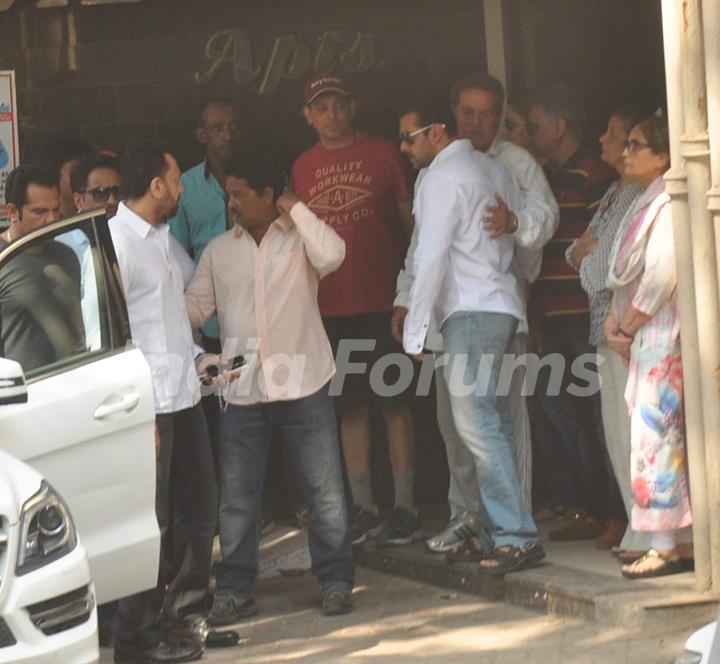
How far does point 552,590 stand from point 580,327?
167 centimetres

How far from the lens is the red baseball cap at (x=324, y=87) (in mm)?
9906

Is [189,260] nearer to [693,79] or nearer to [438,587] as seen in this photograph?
[438,587]

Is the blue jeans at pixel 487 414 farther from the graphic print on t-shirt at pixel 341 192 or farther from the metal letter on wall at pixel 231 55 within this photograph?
the metal letter on wall at pixel 231 55

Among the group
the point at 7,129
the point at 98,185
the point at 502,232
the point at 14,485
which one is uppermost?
the point at 7,129

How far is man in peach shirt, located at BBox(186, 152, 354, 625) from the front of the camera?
28.1 ft

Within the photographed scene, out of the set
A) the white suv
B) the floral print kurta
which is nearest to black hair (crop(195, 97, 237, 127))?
the floral print kurta

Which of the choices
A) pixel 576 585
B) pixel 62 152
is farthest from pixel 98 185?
pixel 576 585

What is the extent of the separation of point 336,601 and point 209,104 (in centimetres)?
322

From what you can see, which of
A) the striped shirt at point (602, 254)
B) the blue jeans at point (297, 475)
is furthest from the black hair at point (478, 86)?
the blue jeans at point (297, 475)

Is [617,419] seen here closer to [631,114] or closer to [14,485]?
[631,114]

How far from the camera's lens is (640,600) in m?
7.86

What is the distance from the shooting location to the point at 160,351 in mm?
7930

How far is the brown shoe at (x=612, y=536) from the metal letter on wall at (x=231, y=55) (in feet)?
11.6

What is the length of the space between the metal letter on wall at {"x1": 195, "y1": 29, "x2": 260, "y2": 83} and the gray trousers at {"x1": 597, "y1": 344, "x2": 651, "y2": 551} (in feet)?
10.4
